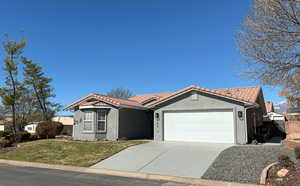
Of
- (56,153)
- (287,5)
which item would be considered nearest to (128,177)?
(56,153)

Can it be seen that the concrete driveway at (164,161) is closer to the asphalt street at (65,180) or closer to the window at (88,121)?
the asphalt street at (65,180)

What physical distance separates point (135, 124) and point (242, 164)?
440 inches

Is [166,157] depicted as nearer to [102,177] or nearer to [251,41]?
[102,177]

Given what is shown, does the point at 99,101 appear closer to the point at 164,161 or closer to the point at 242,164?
the point at 164,161

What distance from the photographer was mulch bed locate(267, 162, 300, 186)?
653cm

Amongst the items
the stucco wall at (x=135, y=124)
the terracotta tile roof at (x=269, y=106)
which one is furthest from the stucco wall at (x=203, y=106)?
the terracotta tile roof at (x=269, y=106)

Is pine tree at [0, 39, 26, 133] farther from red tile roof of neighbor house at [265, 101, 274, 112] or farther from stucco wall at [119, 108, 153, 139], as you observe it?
red tile roof of neighbor house at [265, 101, 274, 112]

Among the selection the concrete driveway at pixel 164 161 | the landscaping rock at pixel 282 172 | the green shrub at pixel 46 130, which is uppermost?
the green shrub at pixel 46 130

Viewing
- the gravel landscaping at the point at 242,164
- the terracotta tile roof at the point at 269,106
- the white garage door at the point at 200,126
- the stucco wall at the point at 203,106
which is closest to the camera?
the gravel landscaping at the point at 242,164

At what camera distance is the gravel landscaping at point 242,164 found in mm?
7617

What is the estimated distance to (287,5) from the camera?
25.0ft

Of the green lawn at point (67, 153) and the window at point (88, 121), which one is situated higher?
the window at point (88, 121)

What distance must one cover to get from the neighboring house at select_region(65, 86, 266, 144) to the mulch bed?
20.6 feet

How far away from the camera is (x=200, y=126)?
15.4 m
